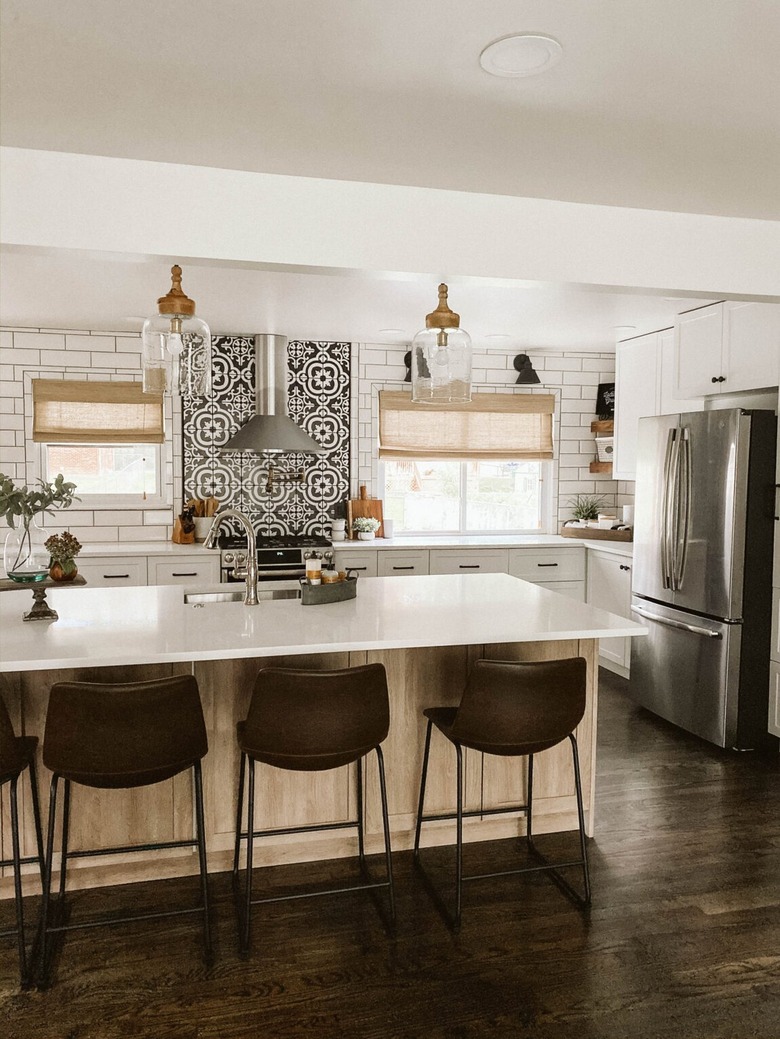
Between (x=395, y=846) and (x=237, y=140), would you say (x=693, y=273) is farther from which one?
(x=395, y=846)

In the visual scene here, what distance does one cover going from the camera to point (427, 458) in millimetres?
6172

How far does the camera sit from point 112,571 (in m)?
5.14

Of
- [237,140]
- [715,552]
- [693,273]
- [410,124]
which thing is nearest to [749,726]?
[715,552]

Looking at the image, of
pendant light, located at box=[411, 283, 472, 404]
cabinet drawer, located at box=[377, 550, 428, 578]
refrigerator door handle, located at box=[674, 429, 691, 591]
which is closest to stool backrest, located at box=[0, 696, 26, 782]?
pendant light, located at box=[411, 283, 472, 404]

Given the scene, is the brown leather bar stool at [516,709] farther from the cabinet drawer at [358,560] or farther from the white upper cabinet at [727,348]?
the cabinet drawer at [358,560]

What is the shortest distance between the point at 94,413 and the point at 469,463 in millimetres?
Answer: 3039

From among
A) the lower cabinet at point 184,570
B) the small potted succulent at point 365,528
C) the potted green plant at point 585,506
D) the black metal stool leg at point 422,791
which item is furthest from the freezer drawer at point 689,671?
the lower cabinet at point 184,570

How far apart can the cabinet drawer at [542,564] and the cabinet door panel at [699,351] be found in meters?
1.58

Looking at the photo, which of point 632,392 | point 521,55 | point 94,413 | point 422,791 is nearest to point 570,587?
point 632,392

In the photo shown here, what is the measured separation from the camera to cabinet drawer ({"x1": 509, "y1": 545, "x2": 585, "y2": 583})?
576 cm

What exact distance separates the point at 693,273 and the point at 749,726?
2.44 meters

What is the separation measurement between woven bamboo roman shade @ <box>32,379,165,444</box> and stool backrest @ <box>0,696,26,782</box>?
3.65 m

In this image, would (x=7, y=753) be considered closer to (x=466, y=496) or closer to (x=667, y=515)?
(x=667, y=515)

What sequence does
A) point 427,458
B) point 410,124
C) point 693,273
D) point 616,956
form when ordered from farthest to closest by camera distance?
point 427,458, point 693,273, point 616,956, point 410,124
